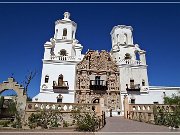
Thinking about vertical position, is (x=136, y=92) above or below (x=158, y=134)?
above

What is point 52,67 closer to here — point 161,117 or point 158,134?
point 161,117

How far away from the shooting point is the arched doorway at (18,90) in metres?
16.7

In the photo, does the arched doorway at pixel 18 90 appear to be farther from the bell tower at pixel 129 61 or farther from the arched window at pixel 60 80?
the bell tower at pixel 129 61

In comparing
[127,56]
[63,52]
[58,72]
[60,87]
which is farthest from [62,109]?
[127,56]

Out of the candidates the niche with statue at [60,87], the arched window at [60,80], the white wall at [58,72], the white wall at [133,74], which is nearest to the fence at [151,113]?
the white wall at [133,74]

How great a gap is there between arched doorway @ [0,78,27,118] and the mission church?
45.0 feet

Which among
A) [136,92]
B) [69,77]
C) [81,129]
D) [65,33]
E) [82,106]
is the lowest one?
[81,129]

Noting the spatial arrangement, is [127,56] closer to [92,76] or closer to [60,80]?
[92,76]

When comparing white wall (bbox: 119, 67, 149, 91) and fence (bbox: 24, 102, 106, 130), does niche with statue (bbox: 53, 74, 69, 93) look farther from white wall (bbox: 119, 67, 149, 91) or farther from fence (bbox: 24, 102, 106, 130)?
fence (bbox: 24, 102, 106, 130)

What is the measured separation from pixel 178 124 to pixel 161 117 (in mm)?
1668

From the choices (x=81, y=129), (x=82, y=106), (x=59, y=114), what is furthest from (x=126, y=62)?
(x=81, y=129)

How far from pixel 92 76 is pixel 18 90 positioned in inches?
704

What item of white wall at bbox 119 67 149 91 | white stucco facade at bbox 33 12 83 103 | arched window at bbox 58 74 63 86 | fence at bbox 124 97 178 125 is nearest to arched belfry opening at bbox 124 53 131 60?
white wall at bbox 119 67 149 91

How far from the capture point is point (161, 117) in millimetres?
14719
